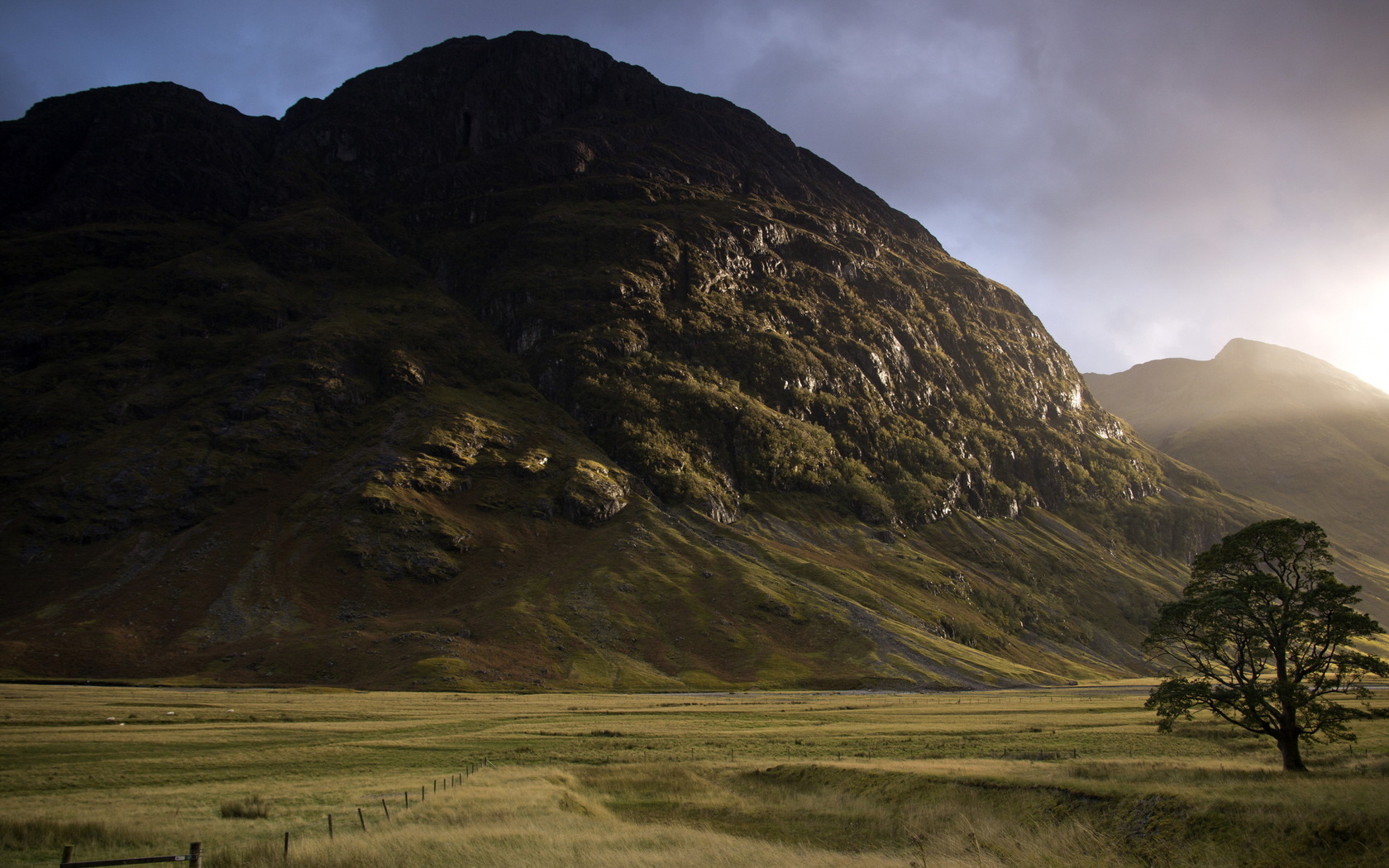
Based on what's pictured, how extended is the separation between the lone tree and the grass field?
94.8 inches

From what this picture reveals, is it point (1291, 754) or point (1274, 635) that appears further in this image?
point (1274, 635)

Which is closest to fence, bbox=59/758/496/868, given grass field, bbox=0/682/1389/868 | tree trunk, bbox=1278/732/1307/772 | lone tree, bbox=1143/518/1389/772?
grass field, bbox=0/682/1389/868

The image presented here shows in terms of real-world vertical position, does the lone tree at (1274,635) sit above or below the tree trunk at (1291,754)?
above

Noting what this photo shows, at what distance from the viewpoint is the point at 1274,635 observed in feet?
103

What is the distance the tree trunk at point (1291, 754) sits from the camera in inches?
1184

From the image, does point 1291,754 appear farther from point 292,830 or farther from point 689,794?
point 292,830

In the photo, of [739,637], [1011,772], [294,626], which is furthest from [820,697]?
[294,626]

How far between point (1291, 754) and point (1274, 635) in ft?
15.7

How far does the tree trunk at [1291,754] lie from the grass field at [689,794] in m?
1.08

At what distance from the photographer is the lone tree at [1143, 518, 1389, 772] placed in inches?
1191

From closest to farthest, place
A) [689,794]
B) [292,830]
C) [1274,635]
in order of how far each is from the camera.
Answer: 1. [292,830]
2. [1274,635]
3. [689,794]

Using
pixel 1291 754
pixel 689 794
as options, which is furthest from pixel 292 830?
pixel 1291 754

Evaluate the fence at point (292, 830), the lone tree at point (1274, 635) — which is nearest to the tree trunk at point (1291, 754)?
the lone tree at point (1274, 635)

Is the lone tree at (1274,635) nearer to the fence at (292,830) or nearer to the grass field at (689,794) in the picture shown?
the grass field at (689,794)
